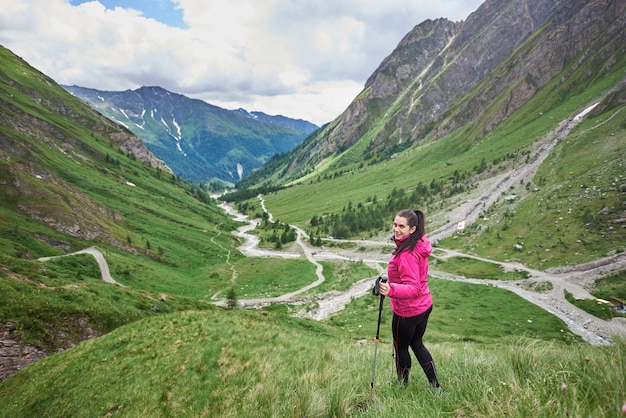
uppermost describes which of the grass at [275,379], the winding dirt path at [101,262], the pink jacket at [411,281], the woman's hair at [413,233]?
the woman's hair at [413,233]

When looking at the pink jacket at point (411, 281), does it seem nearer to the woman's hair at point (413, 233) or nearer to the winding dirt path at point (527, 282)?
the woman's hair at point (413, 233)

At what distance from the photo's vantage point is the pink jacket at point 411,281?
7.09 metres

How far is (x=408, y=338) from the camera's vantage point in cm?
729

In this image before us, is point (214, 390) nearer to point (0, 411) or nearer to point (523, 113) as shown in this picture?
point (0, 411)

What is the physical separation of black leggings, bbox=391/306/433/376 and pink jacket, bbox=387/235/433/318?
6.3 inches

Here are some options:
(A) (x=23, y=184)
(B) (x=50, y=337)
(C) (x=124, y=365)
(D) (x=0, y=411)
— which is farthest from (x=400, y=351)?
(A) (x=23, y=184)

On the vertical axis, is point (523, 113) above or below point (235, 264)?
above

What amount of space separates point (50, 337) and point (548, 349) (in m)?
26.8

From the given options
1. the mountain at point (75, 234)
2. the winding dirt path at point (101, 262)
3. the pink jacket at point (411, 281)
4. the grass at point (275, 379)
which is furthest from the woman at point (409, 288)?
the winding dirt path at point (101, 262)

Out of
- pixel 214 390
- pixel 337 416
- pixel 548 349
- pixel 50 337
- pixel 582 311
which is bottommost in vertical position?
pixel 582 311

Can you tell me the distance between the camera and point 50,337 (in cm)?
2022

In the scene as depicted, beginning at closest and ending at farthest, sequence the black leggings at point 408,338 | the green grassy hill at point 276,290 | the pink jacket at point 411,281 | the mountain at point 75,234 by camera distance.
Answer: the green grassy hill at point 276,290, the pink jacket at point 411,281, the black leggings at point 408,338, the mountain at point 75,234

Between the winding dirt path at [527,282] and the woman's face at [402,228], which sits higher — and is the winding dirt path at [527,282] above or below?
below

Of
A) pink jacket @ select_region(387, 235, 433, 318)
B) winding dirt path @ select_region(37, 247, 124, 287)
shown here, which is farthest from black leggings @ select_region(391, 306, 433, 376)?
winding dirt path @ select_region(37, 247, 124, 287)
